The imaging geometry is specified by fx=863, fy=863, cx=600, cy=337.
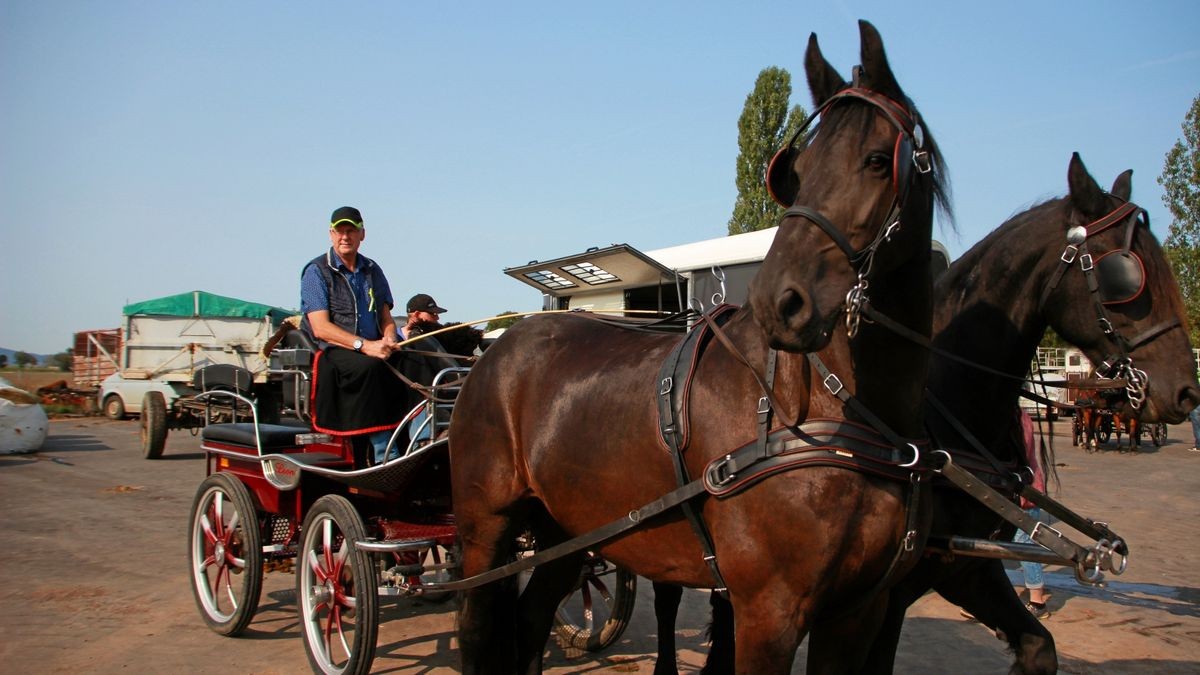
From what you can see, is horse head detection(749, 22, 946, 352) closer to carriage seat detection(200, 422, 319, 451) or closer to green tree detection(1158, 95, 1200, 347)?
carriage seat detection(200, 422, 319, 451)

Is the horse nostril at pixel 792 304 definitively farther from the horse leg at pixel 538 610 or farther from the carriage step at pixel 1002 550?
the horse leg at pixel 538 610

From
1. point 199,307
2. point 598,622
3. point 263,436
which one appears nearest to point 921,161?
point 598,622

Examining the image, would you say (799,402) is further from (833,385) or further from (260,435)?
(260,435)

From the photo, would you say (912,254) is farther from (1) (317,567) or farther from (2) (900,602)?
(1) (317,567)

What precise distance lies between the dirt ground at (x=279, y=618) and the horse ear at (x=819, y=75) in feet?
11.6

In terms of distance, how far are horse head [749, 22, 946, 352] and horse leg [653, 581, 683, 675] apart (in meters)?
2.43

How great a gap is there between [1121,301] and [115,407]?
23.5m

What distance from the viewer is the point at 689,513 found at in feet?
8.64

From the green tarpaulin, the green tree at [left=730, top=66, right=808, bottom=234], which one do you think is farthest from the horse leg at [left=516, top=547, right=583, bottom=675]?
the green tree at [left=730, top=66, right=808, bottom=234]

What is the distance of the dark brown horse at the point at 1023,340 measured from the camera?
121 inches

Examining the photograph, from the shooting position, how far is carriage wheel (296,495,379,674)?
4.27 metres

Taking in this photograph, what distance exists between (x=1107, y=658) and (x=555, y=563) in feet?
11.2

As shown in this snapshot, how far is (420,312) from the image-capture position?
5285 mm

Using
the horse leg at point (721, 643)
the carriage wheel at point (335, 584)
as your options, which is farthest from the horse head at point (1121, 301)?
the carriage wheel at point (335, 584)
